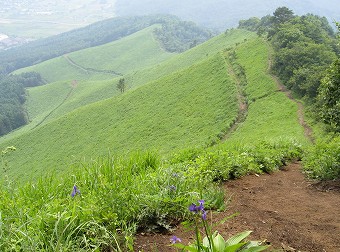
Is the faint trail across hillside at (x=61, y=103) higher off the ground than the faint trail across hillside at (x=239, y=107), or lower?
lower

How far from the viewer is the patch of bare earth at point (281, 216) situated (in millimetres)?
4039

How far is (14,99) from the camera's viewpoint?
131625 mm

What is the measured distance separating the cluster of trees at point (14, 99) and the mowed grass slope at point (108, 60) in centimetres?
867

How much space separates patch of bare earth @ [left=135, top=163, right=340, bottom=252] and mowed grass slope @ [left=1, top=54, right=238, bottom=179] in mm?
32905

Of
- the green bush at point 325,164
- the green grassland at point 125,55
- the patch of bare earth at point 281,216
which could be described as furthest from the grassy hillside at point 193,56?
the patch of bare earth at point 281,216

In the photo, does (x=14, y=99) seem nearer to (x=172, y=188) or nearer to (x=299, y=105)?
(x=299, y=105)

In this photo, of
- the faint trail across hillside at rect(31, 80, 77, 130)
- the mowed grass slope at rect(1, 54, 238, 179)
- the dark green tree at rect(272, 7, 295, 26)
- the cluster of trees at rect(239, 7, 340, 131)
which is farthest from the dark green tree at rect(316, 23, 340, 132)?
the faint trail across hillside at rect(31, 80, 77, 130)

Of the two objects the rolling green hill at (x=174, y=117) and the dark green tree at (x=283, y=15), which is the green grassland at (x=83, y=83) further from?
the rolling green hill at (x=174, y=117)

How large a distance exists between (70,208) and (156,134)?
4644cm

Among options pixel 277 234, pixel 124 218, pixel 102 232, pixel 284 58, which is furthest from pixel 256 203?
pixel 284 58

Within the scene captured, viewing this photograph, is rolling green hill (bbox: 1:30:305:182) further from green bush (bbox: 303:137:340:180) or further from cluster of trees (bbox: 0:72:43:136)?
cluster of trees (bbox: 0:72:43:136)

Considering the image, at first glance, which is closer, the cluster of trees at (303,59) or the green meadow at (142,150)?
the green meadow at (142,150)

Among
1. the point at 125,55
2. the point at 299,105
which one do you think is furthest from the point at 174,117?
the point at 125,55

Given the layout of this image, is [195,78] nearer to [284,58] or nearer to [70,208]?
[284,58]
